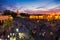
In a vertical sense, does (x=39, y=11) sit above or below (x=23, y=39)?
above

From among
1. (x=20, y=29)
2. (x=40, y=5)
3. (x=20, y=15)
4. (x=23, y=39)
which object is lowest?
(x=23, y=39)

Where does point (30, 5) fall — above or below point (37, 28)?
above

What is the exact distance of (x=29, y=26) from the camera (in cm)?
204

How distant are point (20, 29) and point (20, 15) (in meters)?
0.18

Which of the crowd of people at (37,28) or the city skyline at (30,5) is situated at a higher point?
the city skyline at (30,5)

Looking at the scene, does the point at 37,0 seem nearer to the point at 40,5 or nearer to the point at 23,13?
the point at 40,5

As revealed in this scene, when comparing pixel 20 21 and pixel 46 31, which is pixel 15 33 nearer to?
pixel 20 21

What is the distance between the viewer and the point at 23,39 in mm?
2021

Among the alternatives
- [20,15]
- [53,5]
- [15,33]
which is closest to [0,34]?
[15,33]

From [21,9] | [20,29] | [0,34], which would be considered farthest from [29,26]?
[0,34]

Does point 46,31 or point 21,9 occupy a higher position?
point 21,9

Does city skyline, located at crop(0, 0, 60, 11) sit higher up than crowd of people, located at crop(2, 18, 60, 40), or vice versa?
city skyline, located at crop(0, 0, 60, 11)

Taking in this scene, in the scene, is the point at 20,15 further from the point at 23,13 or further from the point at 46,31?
the point at 46,31

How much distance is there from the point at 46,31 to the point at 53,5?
1.16 ft
